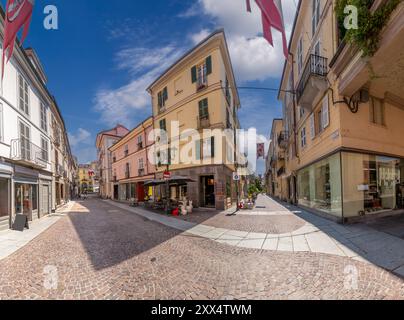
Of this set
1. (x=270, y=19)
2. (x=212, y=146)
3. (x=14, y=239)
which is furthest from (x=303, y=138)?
(x=14, y=239)

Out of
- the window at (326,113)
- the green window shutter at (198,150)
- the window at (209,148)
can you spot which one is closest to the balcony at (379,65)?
the window at (326,113)

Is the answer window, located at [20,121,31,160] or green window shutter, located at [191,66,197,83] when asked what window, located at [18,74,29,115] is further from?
green window shutter, located at [191,66,197,83]

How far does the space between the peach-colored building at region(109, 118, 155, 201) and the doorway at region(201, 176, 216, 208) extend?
8237 millimetres

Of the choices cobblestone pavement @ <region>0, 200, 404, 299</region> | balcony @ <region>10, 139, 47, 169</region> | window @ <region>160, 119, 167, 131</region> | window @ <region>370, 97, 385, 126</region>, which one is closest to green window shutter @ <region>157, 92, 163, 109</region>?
window @ <region>160, 119, 167, 131</region>

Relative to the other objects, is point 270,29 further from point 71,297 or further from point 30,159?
point 30,159

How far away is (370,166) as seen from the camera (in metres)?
10.3

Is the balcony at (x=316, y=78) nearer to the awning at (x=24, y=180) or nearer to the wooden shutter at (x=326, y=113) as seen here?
the wooden shutter at (x=326, y=113)

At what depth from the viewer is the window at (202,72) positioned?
17125mm

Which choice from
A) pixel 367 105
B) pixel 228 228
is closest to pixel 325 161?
pixel 367 105

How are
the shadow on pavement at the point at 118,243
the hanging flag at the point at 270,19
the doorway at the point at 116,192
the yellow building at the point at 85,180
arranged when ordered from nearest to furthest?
the hanging flag at the point at 270,19, the shadow on pavement at the point at 118,243, the doorway at the point at 116,192, the yellow building at the point at 85,180

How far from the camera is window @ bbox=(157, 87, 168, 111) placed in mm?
21734

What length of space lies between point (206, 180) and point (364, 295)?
14.5 metres

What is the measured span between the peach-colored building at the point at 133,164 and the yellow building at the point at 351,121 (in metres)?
17.2

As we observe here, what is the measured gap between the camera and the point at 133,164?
28.5 metres
